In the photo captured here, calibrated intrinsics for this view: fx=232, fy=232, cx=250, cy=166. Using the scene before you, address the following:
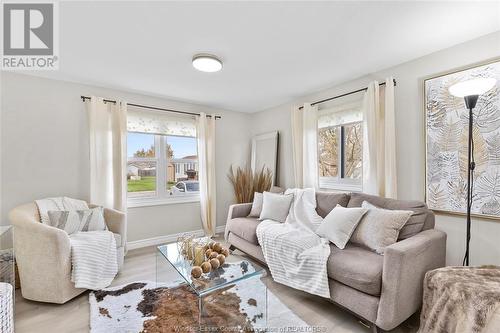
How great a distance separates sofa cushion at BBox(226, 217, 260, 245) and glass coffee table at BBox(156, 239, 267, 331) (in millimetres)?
601

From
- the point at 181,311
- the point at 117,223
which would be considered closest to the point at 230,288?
the point at 181,311

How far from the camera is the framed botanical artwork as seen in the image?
6.37ft

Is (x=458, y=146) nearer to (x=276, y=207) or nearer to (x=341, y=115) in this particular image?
(x=341, y=115)

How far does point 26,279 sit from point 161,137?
2.33 metres

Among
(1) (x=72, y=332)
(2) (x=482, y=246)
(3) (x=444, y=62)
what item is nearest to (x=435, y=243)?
(2) (x=482, y=246)

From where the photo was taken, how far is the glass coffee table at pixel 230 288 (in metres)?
1.63

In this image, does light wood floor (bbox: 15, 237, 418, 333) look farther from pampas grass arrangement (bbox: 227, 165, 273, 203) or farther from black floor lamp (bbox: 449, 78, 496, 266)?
pampas grass arrangement (bbox: 227, 165, 273, 203)

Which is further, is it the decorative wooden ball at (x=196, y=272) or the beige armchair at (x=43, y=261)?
the beige armchair at (x=43, y=261)

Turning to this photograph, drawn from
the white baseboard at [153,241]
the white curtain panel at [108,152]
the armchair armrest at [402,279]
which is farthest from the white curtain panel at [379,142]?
the white curtain panel at [108,152]

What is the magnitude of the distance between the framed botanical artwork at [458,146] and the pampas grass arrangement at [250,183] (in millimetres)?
2288

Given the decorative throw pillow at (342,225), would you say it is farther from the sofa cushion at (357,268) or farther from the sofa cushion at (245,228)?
the sofa cushion at (245,228)

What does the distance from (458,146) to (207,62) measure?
2.51 metres

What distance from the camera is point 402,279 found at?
157 centimetres

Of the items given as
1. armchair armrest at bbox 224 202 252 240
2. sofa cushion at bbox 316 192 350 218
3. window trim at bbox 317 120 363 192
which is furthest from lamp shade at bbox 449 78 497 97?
armchair armrest at bbox 224 202 252 240
